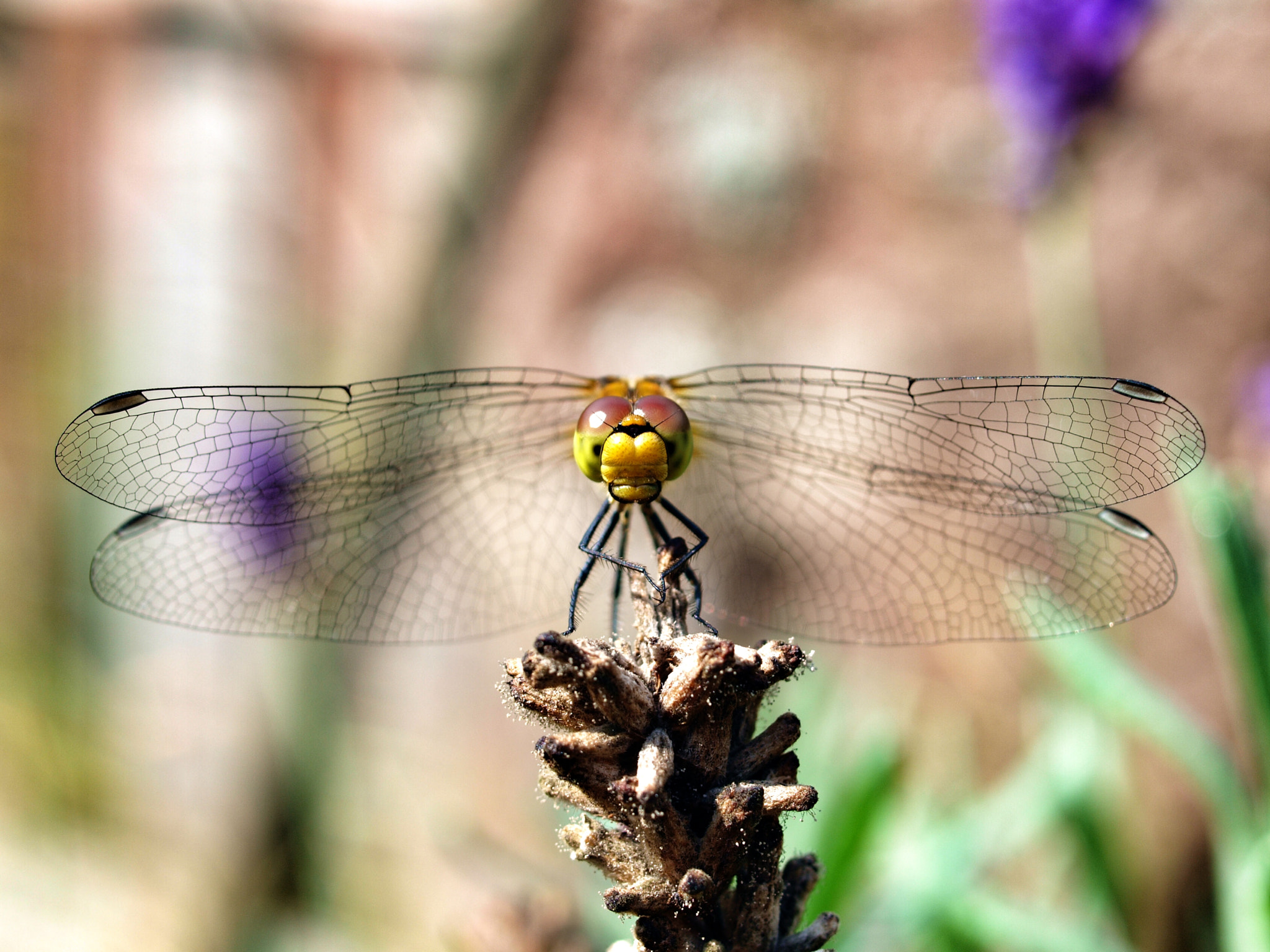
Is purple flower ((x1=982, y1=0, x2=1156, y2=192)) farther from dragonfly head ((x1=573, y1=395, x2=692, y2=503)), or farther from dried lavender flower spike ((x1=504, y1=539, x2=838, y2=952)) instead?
dried lavender flower spike ((x1=504, y1=539, x2=838, y2=952))

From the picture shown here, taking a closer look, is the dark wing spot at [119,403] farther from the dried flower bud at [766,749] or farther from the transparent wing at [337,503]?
the dried flower bud at [766,749]

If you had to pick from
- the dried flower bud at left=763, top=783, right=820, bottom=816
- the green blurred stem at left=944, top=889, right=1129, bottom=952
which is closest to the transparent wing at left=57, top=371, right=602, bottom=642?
the green blurred stem at left=944, top=889, right=1129, bottom=952

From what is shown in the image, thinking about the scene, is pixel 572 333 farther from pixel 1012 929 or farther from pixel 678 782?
pixel 678 782

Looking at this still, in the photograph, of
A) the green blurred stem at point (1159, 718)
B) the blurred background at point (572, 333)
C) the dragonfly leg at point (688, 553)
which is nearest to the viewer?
the dragonfly leg at point (688, 553)

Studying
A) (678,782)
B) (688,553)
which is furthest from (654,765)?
(688,553)

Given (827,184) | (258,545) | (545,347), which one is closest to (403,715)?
(545,347)

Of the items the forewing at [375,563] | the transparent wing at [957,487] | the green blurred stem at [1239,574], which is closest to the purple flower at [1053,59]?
the transparent wing at [957,487]
